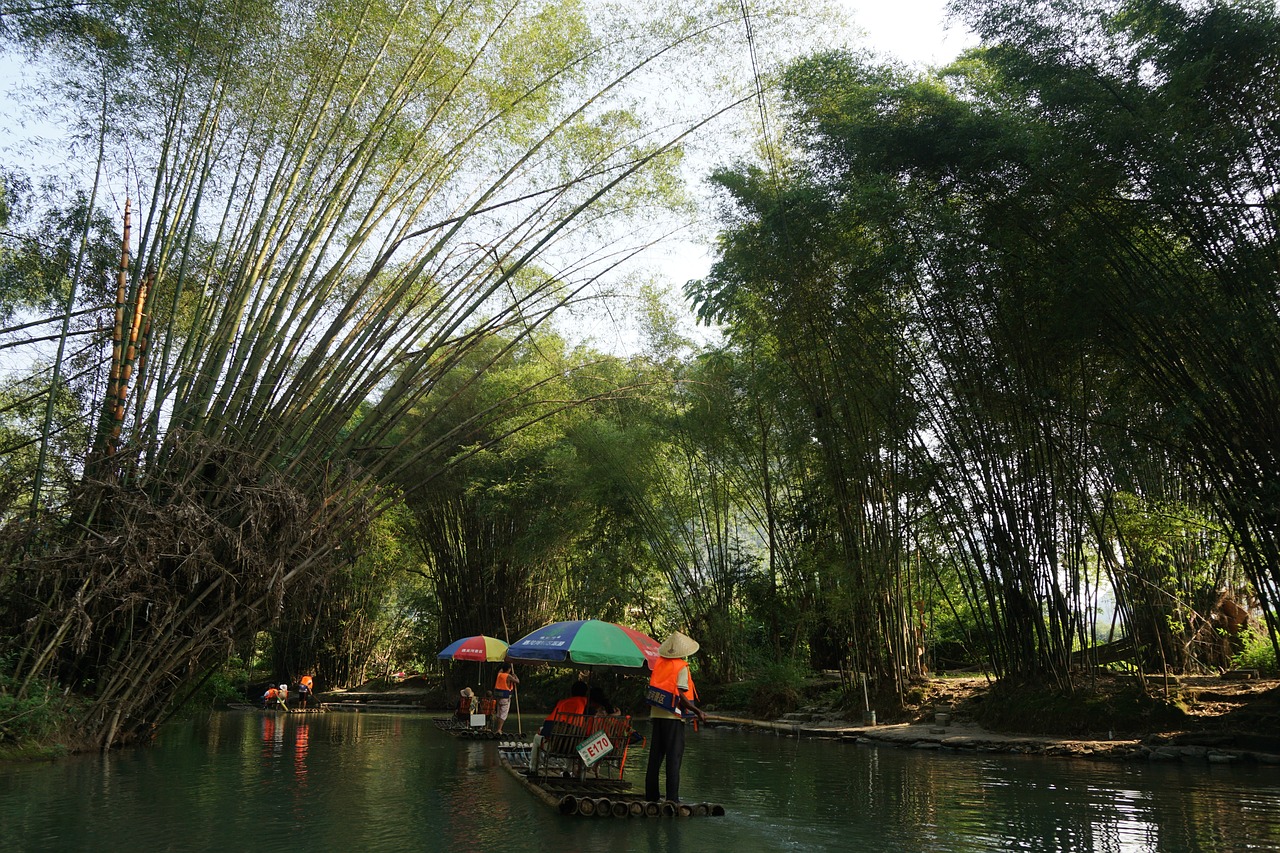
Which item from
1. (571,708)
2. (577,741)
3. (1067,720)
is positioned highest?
(571,708)

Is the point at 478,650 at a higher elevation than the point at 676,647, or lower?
lower

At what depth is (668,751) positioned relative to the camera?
15.7 feet

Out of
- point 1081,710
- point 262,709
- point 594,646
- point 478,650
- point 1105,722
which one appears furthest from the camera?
point 262,709

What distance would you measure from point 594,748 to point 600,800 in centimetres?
73

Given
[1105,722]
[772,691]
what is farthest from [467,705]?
[1105,722]

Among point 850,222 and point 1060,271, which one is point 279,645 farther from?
point 1060,271

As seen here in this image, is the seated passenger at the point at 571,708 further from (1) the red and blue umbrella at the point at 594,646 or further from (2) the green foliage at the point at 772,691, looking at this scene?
(2) the green foliage at the point at 772,691

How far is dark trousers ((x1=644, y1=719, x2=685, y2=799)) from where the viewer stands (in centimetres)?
470

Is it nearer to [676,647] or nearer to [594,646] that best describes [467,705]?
[594,646]

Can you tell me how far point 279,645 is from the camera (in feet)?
66.5

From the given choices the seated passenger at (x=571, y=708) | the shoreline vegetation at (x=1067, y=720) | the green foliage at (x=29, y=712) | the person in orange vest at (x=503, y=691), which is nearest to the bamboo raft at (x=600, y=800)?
the seated passenger at (x=571, y=708)

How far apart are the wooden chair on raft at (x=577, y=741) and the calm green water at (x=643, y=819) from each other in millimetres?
313

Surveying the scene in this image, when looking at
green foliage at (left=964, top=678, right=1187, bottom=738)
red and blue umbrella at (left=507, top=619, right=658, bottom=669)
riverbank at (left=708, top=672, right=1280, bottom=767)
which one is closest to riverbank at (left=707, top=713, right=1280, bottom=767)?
riverbank at (left=708, top=672, right=1280, bottom=767)

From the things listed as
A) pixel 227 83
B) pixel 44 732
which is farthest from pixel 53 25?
pixel 44 732
